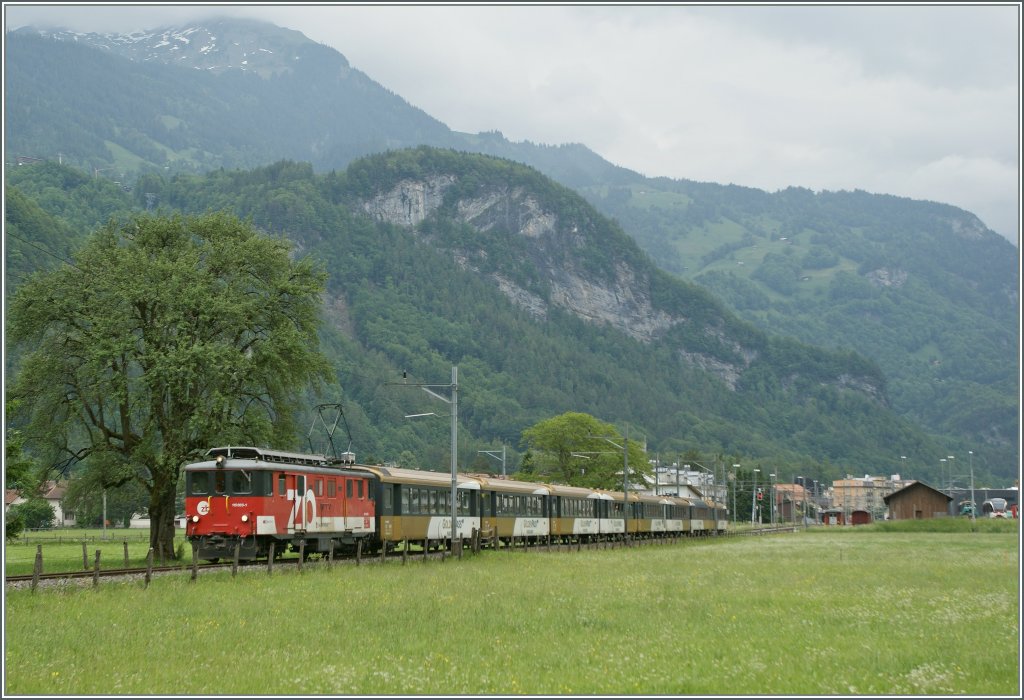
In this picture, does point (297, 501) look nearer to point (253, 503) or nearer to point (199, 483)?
point (253, 503)

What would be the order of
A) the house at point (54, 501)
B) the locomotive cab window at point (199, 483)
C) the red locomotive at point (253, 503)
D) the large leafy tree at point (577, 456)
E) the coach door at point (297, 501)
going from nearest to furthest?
the red locomotive at point (253, 503) < the locomotive cab window at point (199, 483) < the coach door at point (297, 501) < the house at point (54, 501) < the large leafy tree at point (577, 456)

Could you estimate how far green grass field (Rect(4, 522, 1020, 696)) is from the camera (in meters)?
17.2

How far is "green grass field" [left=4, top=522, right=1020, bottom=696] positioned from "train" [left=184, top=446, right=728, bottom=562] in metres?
3.88

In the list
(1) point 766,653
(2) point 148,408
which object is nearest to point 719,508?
(2) point 148,408

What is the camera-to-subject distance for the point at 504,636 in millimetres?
21891

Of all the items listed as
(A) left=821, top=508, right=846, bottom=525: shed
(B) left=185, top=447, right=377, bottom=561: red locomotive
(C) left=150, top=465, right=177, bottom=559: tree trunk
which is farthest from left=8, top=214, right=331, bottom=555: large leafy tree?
(A) left=821, top=508, right=846, bottom=525: shed

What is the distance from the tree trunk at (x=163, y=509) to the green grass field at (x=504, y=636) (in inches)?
450

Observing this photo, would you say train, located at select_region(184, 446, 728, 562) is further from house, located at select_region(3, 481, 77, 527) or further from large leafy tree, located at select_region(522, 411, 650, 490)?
large leafy tree, located at select_region(522, 411, 650, 490)

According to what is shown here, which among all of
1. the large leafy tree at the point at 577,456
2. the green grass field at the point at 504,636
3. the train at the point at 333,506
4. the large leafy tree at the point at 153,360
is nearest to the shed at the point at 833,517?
the large leafy tree at the point at 577,456

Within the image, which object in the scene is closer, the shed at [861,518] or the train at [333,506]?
the train at [333,506]

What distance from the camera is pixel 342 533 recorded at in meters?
43.1

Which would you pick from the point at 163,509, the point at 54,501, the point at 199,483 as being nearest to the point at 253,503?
the point at 199,483

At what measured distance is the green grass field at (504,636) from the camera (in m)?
17.2

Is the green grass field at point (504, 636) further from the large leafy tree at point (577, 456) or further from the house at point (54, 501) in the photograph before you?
the large leafy tree at point (577, 456)
